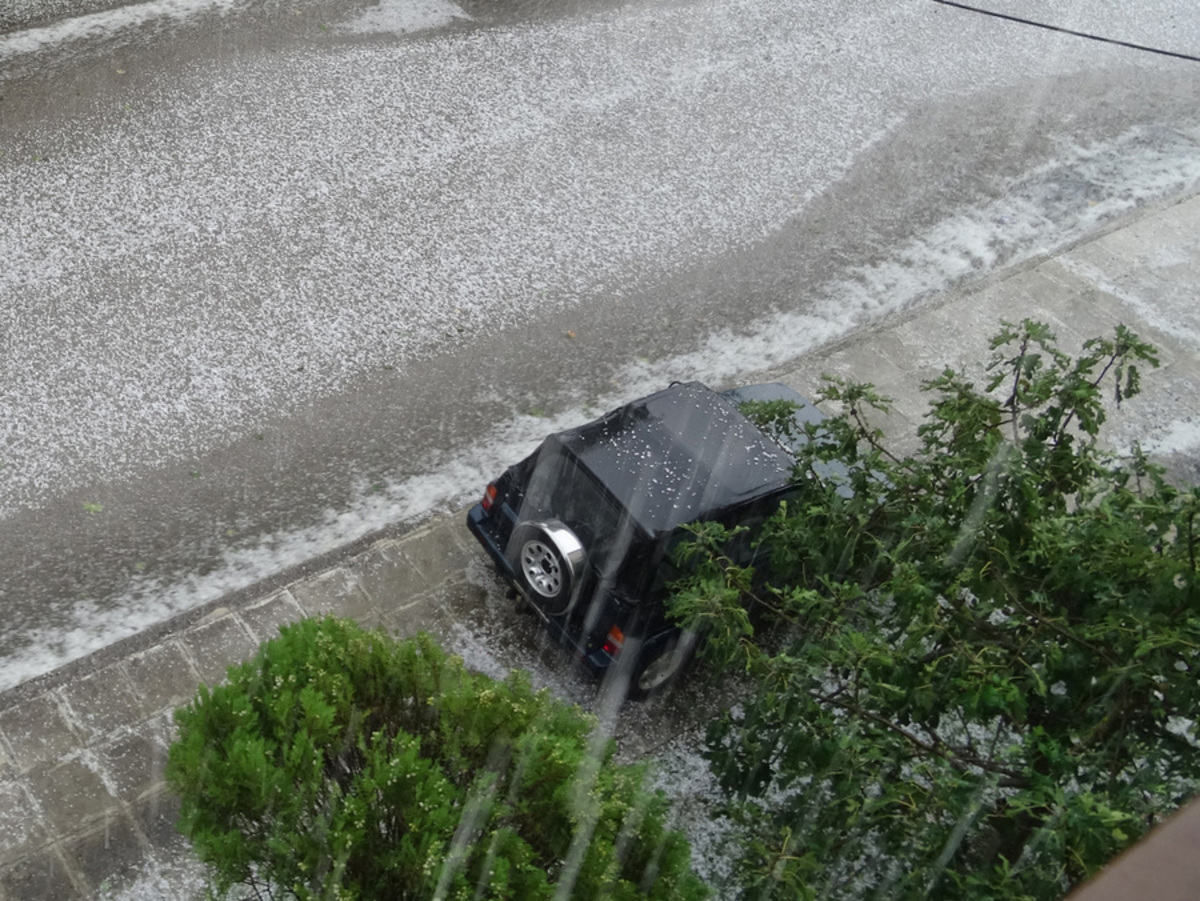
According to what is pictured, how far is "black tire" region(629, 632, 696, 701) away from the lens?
20.7 feet

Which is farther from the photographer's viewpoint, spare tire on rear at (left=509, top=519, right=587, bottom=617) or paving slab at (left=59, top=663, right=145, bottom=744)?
spare tire on rear at (left=509, top=519, right=587, bottom=617)

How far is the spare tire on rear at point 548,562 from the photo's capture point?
6.23 m

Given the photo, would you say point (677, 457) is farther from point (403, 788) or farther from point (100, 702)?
point (100, 702)

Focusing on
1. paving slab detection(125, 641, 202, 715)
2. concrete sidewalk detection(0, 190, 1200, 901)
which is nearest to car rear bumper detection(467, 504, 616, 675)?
concrete sidewalk detection(0, 190, 1200, 901)

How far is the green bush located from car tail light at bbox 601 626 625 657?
4.46 feet

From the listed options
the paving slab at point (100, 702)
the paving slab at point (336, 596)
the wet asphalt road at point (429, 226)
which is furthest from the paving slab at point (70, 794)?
the paving slab at point (336, 596)

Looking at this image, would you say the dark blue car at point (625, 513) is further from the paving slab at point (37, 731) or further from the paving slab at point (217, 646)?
the paving slab at point (37, 731)

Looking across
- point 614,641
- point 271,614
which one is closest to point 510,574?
point 614,641

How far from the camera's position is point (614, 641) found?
6.21m

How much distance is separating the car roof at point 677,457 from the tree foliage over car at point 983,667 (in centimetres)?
104

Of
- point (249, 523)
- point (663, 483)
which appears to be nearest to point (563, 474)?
point (663, 483)

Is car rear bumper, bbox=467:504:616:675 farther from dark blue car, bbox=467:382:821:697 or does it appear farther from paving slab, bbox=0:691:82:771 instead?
paving slab, bbox=0:691:82:771

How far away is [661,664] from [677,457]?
111cm

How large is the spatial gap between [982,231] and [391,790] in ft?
27.6
